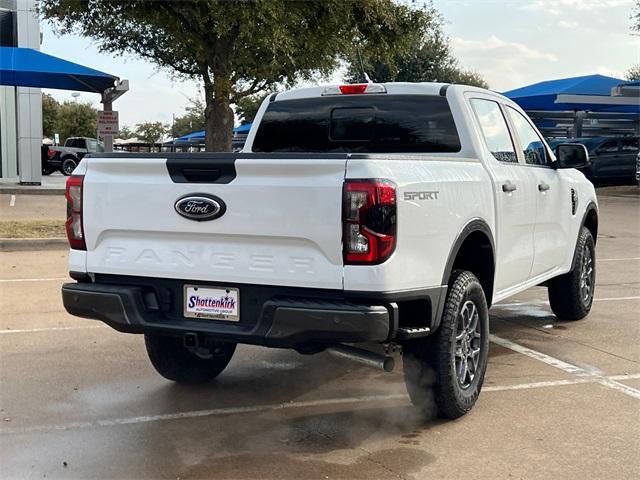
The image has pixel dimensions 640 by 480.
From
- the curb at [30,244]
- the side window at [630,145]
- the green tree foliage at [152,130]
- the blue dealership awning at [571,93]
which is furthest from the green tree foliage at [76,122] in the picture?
the curb at [30,244]

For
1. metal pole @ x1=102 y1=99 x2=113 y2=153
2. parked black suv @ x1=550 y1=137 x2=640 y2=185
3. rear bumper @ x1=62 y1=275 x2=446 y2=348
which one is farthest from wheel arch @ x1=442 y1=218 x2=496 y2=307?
parked black suv @ x1=550 y1=137 x2=640 y2=185

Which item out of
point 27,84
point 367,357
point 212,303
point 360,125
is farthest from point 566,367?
point 27,84

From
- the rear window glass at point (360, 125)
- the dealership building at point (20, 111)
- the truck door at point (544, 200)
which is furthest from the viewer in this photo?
the dealership building at point (20, 111)

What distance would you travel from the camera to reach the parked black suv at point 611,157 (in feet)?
81.3

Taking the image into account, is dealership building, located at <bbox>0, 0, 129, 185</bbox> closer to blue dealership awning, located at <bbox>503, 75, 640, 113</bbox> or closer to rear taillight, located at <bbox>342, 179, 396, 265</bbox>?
rear taillight, located at <bbox>342, 179, 396, 265</bbox>

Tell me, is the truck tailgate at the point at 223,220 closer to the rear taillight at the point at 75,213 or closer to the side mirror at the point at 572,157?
the rear taillight at the point at 75,213

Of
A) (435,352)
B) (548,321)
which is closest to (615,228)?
(548,321)

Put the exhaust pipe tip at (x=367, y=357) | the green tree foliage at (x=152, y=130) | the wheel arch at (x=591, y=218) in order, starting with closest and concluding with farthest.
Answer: the exhaust pipe tip at (x=367, y=357), the wheel arch at (x=591, y=218), the green tree foliage at (x=152, y=130)

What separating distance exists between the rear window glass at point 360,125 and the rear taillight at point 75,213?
1892 millimetres

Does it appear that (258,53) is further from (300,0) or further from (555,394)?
(555,394)

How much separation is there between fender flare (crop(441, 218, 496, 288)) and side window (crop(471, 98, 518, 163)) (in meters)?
0.77

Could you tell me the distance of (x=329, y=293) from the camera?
392cm

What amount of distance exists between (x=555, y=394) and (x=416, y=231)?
1.87m

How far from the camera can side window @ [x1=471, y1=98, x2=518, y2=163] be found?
18.0ft
